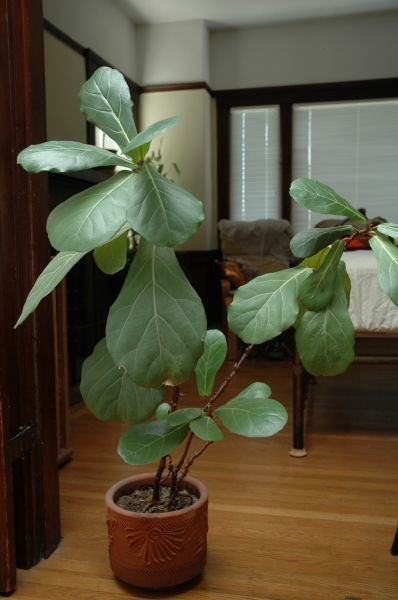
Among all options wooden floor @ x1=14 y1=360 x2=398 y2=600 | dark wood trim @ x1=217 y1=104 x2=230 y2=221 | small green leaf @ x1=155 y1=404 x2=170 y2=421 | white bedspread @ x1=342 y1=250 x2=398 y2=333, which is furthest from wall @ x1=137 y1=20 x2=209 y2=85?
small green leaf @ x1=155 y1=404 x2=170 y2=421

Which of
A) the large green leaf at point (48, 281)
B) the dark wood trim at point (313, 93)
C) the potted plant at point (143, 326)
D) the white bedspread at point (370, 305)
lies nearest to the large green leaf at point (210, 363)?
the potted plant at point (143, 326)

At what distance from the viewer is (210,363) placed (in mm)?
1373

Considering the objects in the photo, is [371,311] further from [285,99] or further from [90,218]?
[285,99]

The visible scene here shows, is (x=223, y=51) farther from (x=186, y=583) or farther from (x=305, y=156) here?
(x=186, y=583)

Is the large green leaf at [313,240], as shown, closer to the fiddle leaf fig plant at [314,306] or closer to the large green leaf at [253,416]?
the fiddle leaf fig plant at [314,306]

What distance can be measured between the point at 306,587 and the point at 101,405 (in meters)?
0.77

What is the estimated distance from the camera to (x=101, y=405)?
123 cm

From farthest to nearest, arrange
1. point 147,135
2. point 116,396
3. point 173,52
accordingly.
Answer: point 173,52 → point 116,396 → point 147,135

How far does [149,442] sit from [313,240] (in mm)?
581

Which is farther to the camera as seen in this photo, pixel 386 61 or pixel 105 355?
pixel 386 61

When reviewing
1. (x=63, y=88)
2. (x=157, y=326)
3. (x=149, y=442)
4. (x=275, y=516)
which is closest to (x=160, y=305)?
(x=157, y=326)

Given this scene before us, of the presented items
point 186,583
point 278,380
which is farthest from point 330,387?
point 186,583

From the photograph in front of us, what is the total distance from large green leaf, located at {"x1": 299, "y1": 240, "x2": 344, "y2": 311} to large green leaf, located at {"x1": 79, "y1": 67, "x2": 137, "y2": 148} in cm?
45

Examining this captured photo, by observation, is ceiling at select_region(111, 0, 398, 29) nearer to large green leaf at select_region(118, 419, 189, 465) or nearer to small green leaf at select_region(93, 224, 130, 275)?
small green leaf at select_region(93, 224, 130, 275)
